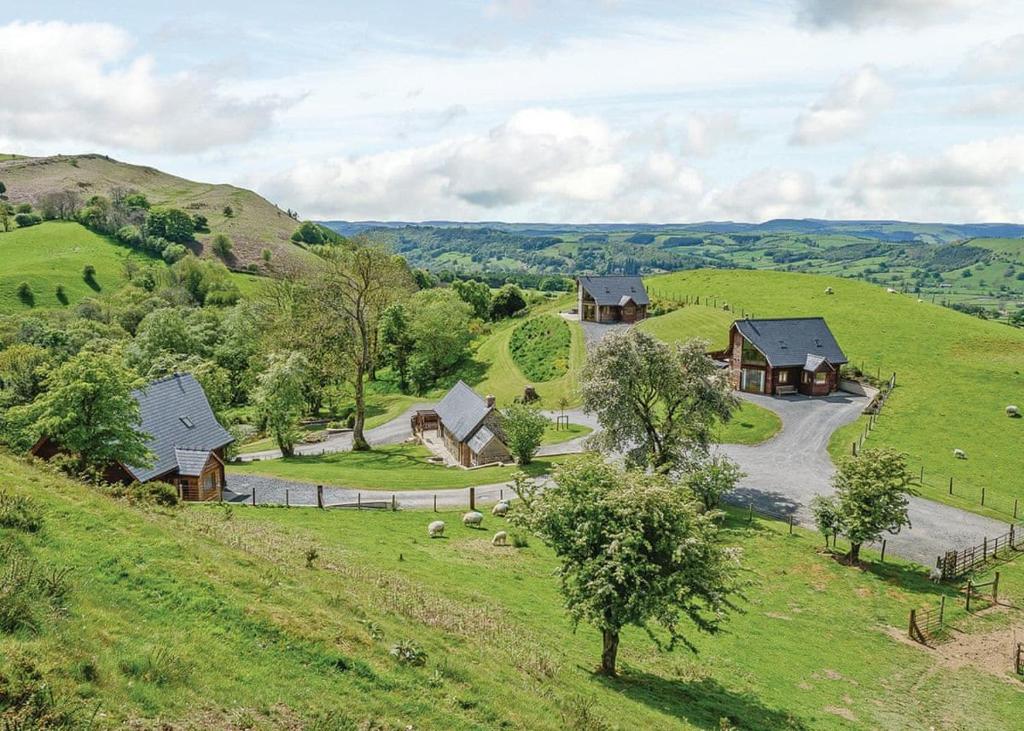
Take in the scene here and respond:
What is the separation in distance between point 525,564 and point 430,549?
486 cm

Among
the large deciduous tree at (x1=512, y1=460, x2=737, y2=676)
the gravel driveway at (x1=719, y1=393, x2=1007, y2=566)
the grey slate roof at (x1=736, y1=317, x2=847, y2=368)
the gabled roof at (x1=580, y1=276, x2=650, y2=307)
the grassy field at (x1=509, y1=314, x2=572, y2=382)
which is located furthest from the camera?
the gabled roof at (x1=580, y1=276, x2=650, y2=307)

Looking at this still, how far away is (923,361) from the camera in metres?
83.2

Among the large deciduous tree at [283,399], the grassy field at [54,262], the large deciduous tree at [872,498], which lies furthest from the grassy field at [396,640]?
the grassy field at [54,262]

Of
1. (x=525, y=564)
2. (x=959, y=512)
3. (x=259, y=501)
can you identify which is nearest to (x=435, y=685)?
(x=525, y=564)

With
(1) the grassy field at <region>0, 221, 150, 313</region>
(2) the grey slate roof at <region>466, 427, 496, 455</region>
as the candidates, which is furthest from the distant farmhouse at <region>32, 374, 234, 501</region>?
(1) the grassy field at <region>0, 221, 150, 313</region>

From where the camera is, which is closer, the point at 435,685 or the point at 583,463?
the point at 435,685

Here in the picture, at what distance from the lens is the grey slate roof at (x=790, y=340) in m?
76.8

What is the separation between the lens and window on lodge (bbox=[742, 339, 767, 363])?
3030 inches

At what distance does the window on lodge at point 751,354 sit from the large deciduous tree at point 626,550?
59054 millimetres

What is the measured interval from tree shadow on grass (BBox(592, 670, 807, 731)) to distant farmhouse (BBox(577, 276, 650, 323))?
278 feet

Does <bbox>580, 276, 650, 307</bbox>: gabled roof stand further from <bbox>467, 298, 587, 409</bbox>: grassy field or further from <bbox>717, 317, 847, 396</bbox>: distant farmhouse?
<bbox>717, 317, 847, 396</bbox>: distant farmhouse

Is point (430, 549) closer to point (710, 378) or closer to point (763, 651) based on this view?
point (763, 651)

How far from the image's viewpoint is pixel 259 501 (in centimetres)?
4172

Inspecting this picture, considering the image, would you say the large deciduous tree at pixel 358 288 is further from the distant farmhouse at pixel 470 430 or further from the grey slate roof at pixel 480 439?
the grey slate roof at pixel 480 439
